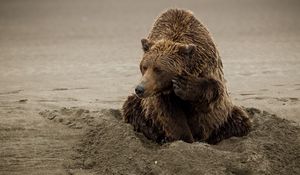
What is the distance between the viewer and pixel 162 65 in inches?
189

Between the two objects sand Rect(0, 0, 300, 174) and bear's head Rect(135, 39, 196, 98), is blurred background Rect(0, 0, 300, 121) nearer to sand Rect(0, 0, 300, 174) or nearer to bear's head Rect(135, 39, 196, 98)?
sand Rect(0, 0, 300, 174)

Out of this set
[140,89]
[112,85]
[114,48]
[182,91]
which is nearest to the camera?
[140,89]

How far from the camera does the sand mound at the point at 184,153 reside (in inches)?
187

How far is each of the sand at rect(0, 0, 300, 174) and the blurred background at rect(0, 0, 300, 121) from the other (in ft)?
0.06

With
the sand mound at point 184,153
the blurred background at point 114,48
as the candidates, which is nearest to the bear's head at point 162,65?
the sand mound at point 184,153

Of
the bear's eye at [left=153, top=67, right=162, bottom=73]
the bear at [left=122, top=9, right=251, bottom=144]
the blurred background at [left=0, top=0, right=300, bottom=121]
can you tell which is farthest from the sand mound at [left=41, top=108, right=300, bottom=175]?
Answer: the blurred background at [left=0, top=0, right=300, bottom=121]

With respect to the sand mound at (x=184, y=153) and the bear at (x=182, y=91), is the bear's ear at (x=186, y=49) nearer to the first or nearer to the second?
the bear at (x=182, y=91)

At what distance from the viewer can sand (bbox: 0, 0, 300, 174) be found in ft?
16.2

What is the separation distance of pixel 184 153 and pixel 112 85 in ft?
13.0

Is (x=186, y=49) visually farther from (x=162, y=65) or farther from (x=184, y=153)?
(x=184, y=153)

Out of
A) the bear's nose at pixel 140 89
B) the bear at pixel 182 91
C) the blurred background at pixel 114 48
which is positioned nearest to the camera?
the bear's nose at pixel 140 89

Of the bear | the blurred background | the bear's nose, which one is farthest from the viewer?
the blurred background

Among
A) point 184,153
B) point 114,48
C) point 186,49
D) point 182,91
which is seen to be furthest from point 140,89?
point 114,48

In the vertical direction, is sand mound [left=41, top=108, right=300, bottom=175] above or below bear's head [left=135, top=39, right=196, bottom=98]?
below
